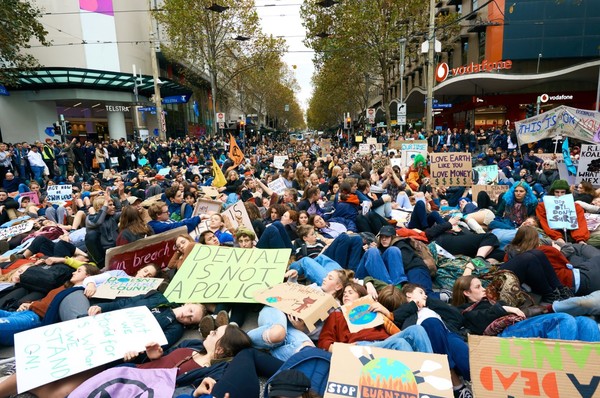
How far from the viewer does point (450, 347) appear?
304 cm

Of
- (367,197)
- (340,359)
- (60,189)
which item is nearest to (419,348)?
(340,359)

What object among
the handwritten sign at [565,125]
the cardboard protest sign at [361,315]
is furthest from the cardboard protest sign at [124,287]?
the handwritten sign at [565,125]

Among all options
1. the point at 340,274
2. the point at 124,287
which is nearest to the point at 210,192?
the point at 124,287

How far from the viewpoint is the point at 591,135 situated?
9102mm

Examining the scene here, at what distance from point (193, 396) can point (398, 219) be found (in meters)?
5.63

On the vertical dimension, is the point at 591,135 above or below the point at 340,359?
above

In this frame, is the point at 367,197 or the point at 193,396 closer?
the point at 193,396

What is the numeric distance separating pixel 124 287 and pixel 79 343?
4.14 feet

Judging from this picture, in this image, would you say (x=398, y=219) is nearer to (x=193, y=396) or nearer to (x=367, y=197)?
(x=367, y=197)

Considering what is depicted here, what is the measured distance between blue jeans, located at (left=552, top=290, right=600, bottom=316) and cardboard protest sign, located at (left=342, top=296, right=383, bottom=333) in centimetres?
188

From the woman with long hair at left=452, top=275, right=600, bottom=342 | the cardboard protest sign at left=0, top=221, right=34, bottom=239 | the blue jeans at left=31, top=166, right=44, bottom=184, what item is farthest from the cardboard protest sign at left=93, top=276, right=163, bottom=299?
the blue jeans at left=31, top=166, right=44, bottom=184

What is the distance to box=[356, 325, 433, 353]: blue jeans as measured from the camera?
9.51 feet

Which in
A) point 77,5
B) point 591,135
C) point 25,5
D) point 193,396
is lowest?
point 193,396

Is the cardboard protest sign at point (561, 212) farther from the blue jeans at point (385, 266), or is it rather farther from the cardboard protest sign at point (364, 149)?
the cardboard protest sign at point (364, 149)
